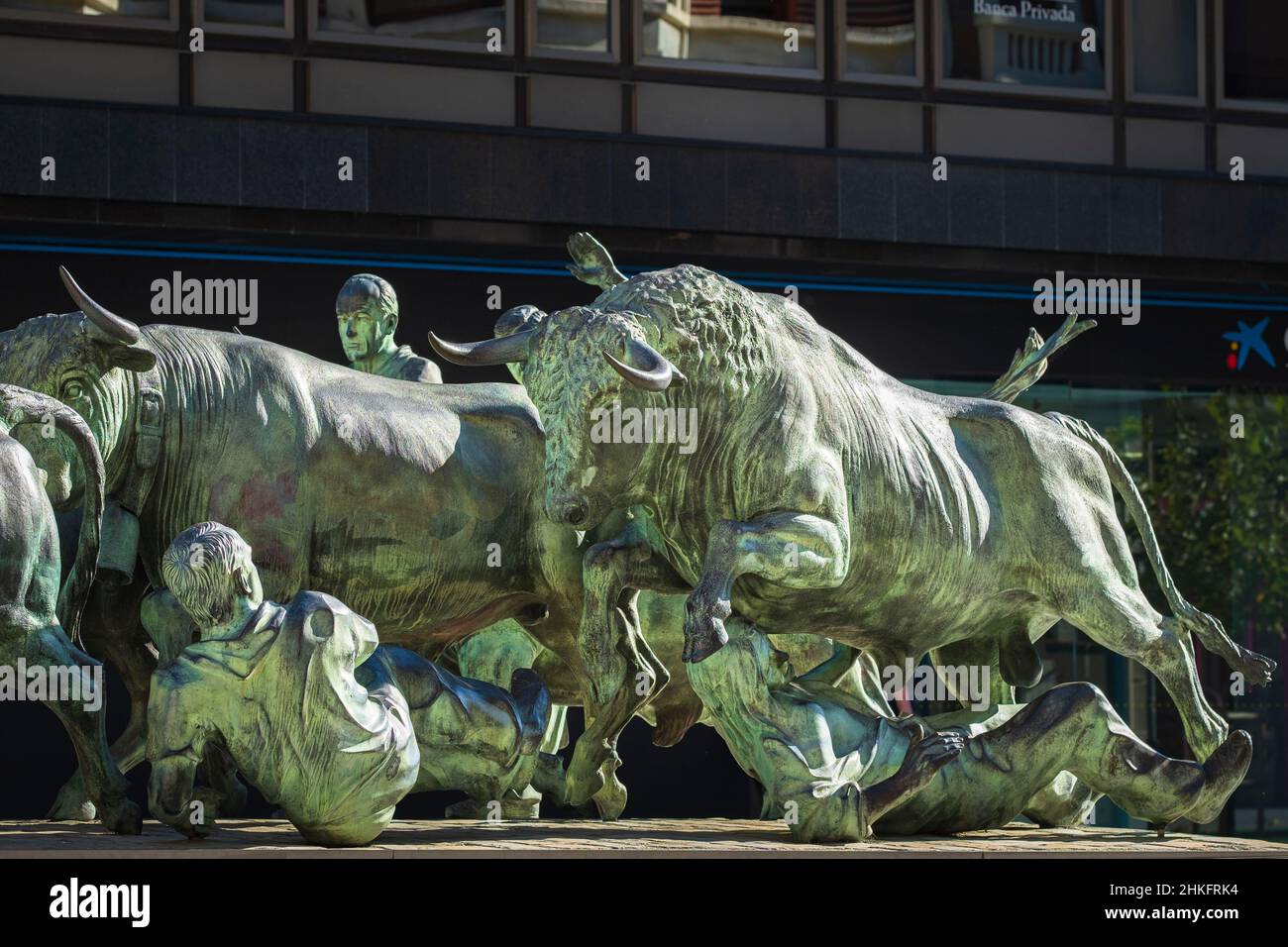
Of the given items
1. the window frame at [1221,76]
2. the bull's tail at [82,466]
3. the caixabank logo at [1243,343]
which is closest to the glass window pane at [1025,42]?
the window frame at [1221,76]

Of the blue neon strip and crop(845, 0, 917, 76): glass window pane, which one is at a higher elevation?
crop(845, 0, 917, 76): glass window pane

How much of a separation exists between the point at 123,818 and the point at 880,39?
37.4 ft

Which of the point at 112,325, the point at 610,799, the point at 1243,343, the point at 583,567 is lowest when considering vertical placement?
the point at 610,799

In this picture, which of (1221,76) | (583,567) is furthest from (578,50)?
(583,567)

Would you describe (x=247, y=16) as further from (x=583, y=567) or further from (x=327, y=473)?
(x=583, y=567)

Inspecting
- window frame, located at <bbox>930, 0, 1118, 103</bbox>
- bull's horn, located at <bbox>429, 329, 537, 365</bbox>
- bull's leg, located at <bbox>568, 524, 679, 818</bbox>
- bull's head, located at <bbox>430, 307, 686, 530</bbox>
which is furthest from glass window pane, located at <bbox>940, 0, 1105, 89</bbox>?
bull's head, located at <bbox>430, 307, 686, 530</bbox>

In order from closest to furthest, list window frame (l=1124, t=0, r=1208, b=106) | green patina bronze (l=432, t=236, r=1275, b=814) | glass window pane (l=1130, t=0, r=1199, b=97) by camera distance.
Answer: green patina bronze (l=432, t=236, r=1275, b=814) < window frame (l=1124, t=0, r=1208, b=106) < glass window pane (l=1130, t=0, r=1199, b=97)

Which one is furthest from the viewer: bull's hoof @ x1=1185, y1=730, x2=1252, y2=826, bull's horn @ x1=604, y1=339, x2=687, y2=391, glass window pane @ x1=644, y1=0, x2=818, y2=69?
glass window pane @ x1=644, y1=0, x2=818, y2=69

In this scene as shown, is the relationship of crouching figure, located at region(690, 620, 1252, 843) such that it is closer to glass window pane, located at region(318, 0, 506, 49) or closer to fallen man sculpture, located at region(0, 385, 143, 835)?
fallen man sculpture, located at region(0, 385, 143, 835)

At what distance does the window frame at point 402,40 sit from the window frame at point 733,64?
906 millimetres

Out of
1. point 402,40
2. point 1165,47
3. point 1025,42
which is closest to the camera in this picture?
point 402,40

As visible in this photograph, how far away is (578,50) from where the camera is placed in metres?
16.5

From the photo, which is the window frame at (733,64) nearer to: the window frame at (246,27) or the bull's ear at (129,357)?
the window frame at (246,27)

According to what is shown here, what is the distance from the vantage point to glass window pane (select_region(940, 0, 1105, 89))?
17.6 m
